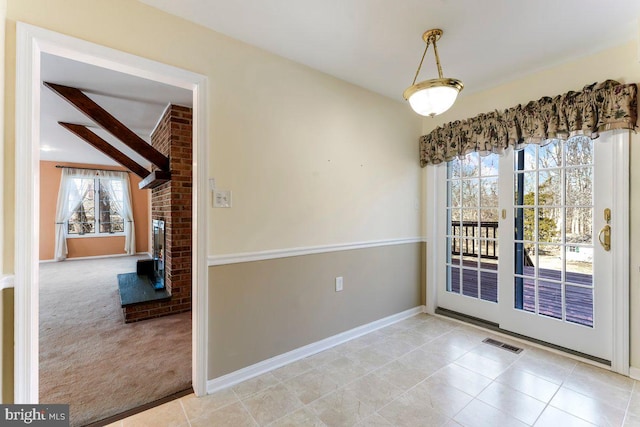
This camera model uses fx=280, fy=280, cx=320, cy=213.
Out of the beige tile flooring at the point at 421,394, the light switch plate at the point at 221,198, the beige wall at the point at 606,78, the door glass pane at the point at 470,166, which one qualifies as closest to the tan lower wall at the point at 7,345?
the beige tile flooring at the point at 421,394

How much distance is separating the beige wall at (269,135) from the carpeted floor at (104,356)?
743 mm

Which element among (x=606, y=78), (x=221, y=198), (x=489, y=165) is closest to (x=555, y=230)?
(x=489, y=165)

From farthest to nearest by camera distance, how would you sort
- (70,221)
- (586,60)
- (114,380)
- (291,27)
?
(70,221) → (586,60) → (114,380) → (291,27)

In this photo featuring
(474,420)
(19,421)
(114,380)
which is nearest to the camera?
(19,421)

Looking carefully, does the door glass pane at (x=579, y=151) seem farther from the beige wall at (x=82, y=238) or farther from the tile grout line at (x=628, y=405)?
the beige wall at (x=82, y=238)

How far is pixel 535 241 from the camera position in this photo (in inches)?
104

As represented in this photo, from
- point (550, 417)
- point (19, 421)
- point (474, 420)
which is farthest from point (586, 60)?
point (19, 421)

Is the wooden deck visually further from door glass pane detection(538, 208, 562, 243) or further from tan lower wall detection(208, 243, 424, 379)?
tan lower wall detection(208, 243, 424, 379)

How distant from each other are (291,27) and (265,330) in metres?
2.24

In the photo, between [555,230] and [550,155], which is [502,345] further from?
[550,155]

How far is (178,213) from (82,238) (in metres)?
5.67

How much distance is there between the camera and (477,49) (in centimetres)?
218

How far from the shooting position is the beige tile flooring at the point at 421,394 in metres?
1.67

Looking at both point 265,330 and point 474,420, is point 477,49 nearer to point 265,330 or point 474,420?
point 474,420
